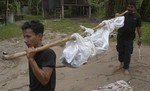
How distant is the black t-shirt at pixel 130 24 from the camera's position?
6301 mm

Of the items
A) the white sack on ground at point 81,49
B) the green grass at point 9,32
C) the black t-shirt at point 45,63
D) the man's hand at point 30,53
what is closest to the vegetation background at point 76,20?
the green grass at point 9,32

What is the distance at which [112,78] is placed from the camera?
6.39m

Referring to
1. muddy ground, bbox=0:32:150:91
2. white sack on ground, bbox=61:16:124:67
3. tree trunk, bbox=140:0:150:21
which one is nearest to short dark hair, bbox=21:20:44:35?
white sack on ground, bbox=61:16:124:67

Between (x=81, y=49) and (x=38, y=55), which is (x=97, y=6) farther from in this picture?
(x=38, y=55)

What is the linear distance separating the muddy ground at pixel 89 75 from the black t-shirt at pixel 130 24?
0.70 m

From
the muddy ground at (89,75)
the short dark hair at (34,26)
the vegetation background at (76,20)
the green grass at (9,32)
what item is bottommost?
the muddy ground at (89,75)

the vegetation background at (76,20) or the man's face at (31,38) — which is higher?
the man's face at (31,38)

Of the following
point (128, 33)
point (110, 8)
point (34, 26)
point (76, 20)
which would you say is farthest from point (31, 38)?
point (76, 20)

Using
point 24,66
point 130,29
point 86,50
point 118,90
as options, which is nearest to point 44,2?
point 24,66

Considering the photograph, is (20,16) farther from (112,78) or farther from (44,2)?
(112,78)

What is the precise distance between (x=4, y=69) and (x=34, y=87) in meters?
4.97

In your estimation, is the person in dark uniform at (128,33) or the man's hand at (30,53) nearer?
the man's hand at (30,53)

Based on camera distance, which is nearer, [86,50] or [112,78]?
[86,50]

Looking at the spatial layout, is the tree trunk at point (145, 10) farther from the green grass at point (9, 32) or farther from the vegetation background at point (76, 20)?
the green grass at point (9, 32)
